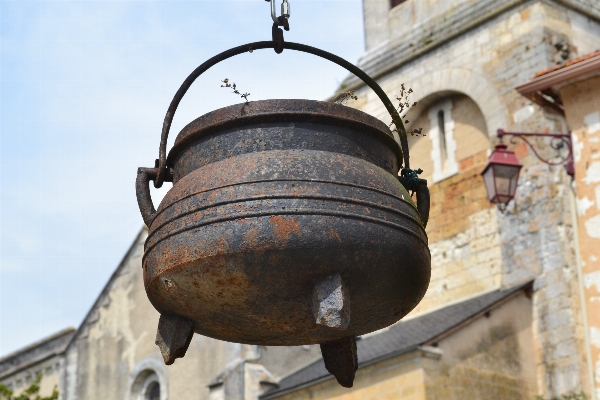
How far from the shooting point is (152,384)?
53.5ft

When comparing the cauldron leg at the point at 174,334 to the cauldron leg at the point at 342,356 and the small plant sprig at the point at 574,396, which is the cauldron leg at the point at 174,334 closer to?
the cauldron leg at the point at 342,356

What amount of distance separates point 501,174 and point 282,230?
8110mm

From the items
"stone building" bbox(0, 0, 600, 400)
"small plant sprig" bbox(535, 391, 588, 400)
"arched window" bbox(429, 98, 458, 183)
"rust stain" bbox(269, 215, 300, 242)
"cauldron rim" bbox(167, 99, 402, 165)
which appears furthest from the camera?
"arched window" bbox(429, 98, 458, 183)

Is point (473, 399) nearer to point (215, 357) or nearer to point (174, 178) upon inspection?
point (215, 357)

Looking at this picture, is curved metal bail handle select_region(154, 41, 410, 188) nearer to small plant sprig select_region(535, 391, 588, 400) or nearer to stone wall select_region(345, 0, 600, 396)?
small plant sprig select_region(535, 391, 588, 400)

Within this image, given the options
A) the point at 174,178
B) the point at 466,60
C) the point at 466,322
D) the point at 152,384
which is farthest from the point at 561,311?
the point at 174,178

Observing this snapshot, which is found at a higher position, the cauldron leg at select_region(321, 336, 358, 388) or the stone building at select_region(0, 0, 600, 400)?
the stone building at select_region(0, 0, 600, 400)

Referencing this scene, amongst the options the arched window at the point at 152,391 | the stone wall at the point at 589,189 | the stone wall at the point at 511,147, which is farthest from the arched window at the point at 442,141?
the arched window at the point at 152,391

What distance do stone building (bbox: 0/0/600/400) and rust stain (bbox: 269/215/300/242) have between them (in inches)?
273

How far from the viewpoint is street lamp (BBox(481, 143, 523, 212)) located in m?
10.8

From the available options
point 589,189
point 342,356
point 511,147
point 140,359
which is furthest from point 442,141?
point 342,356

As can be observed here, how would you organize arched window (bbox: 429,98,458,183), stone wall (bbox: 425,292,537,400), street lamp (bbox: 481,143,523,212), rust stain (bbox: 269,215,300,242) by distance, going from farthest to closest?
arched window (bbox: 429,98,458,183), stone wall (bbox: 425,292,537,400), street lamp (bbox: 481,143,523,212), rust stain (bbox: 269,215,300,242)

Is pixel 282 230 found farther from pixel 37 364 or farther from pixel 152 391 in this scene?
pixel 37 364

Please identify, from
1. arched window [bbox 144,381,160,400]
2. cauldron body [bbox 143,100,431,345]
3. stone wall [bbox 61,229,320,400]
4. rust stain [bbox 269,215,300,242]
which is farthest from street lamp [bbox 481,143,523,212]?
rust stain [bbox 269,215,300,242]
